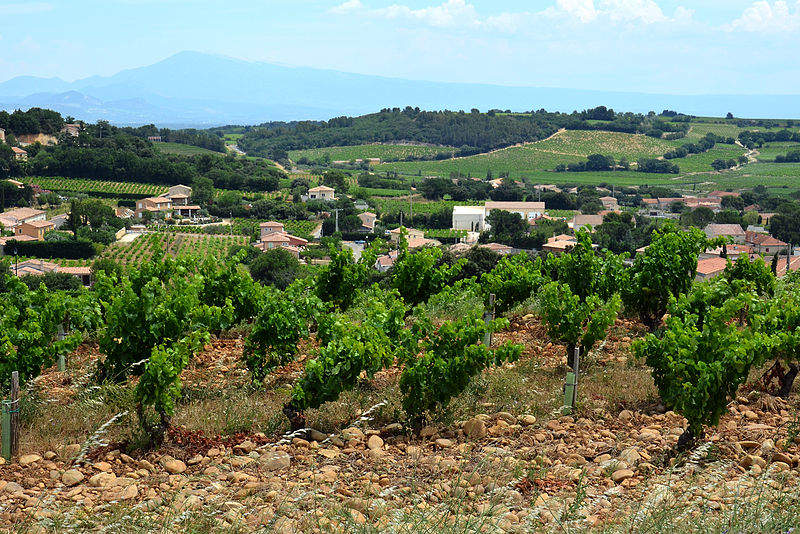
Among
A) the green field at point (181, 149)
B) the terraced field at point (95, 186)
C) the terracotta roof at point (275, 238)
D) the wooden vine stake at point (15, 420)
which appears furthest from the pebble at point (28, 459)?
the green field at point (181, 149)

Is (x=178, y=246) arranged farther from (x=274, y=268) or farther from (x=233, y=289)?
(x=233, y=289)

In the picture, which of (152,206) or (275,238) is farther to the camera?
(152,206)

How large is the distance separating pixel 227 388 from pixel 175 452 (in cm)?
148

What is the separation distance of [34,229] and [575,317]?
44215mm

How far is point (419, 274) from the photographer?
977cm

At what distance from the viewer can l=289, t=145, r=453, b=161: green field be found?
4434 inches

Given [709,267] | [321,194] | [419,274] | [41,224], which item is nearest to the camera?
[419,274]

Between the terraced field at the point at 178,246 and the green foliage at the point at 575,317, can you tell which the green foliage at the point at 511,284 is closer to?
the green foliage at the point at 575,317

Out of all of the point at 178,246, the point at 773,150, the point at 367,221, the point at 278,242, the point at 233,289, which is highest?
the point at 773,150

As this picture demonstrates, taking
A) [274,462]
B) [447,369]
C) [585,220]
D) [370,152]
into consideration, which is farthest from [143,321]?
[370,152]

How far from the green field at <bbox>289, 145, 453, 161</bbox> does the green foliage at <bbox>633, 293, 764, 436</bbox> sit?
345 feet

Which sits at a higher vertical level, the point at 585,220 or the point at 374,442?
the point at 374,442

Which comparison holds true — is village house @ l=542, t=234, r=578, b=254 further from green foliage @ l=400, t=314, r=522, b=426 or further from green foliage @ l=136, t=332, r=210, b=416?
green foliage @ l=136, t=332, r=210, b=416

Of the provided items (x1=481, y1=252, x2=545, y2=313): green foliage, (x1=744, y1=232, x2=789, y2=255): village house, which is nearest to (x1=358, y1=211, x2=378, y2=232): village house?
(x1=744, y1=232, x2=789, y2=255): village house
